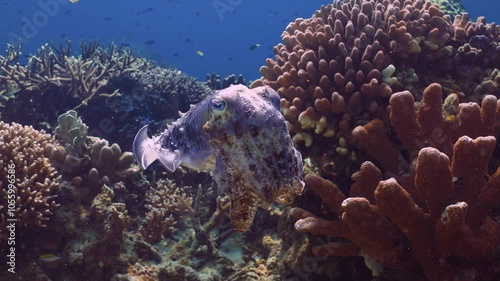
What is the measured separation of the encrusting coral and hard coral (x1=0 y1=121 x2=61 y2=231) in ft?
9.55

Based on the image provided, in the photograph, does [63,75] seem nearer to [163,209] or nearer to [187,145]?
[163,209]

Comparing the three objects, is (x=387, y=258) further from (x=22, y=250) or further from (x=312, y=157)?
(x=22, y=250)

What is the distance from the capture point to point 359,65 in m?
4.26

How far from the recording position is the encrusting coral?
8.58ft

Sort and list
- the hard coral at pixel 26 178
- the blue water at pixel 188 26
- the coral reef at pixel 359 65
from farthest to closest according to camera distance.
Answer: the blue water at pixel 188 26, the coral reef at pixel 359 65, the hard coral at pixel 26 178

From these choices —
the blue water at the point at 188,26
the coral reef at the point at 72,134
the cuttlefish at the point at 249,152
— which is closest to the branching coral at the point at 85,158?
the coral reef at the point at 72,134

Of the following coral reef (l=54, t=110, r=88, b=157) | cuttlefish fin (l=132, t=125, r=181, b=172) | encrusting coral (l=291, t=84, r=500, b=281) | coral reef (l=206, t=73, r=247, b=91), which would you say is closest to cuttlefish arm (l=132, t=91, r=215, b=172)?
cuttlefish fin (l=132, t=125, r=181, b=172)

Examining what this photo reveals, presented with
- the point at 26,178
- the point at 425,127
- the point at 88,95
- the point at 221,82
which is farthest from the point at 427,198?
the point at 221,82

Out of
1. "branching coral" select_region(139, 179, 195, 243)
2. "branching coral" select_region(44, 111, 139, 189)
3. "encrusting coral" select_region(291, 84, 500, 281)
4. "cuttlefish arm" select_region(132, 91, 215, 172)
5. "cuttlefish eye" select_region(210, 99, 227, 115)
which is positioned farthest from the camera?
"branching coral" select_region(139, 179, 195, 243)

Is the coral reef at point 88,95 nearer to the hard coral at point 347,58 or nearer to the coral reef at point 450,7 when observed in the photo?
the hard coral at point 347,58

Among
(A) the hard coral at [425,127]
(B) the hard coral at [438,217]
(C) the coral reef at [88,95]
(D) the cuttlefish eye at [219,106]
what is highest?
(C) the coral reef at [88,95]

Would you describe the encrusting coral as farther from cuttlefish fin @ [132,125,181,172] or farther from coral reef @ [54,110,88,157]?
coral reef @ [54,110,88,157]

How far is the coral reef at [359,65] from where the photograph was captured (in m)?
4.03

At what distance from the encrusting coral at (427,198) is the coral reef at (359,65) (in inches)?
22.9
